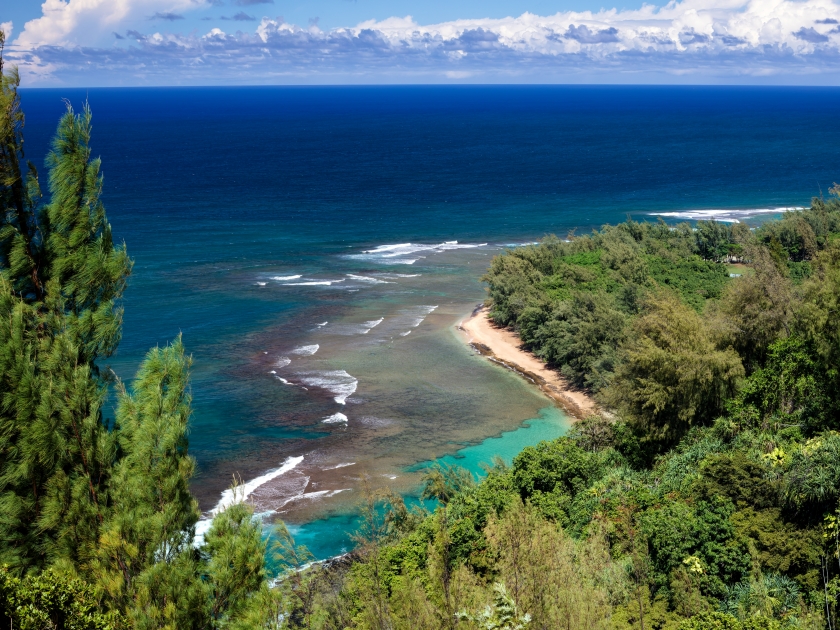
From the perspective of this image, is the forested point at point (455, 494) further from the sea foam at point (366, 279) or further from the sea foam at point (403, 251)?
the sea foam at point (403, 251)

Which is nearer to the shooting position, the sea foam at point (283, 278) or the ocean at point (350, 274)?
the ocean at point (350, 274)

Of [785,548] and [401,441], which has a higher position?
[785,548]

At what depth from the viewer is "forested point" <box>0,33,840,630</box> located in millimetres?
9078

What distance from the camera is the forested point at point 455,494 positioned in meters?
9.08

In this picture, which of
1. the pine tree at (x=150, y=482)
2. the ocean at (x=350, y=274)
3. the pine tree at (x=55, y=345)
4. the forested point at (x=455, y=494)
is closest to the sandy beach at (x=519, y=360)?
the ocean at (x=350, y=274)

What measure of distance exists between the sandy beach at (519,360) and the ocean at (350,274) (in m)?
0.91

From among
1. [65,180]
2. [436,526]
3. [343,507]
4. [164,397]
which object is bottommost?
[343,507]

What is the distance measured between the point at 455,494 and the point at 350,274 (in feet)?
134

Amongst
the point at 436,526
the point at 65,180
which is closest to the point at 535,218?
the point at 436,526

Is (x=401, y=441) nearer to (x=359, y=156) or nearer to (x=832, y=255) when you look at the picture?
(x=832, y=255)

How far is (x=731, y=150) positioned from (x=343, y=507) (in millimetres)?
144134

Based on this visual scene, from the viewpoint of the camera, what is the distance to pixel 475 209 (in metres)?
95.0

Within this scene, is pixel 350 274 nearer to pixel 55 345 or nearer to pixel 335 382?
pixel 335 382

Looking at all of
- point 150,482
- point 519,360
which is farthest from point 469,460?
point 150,482
